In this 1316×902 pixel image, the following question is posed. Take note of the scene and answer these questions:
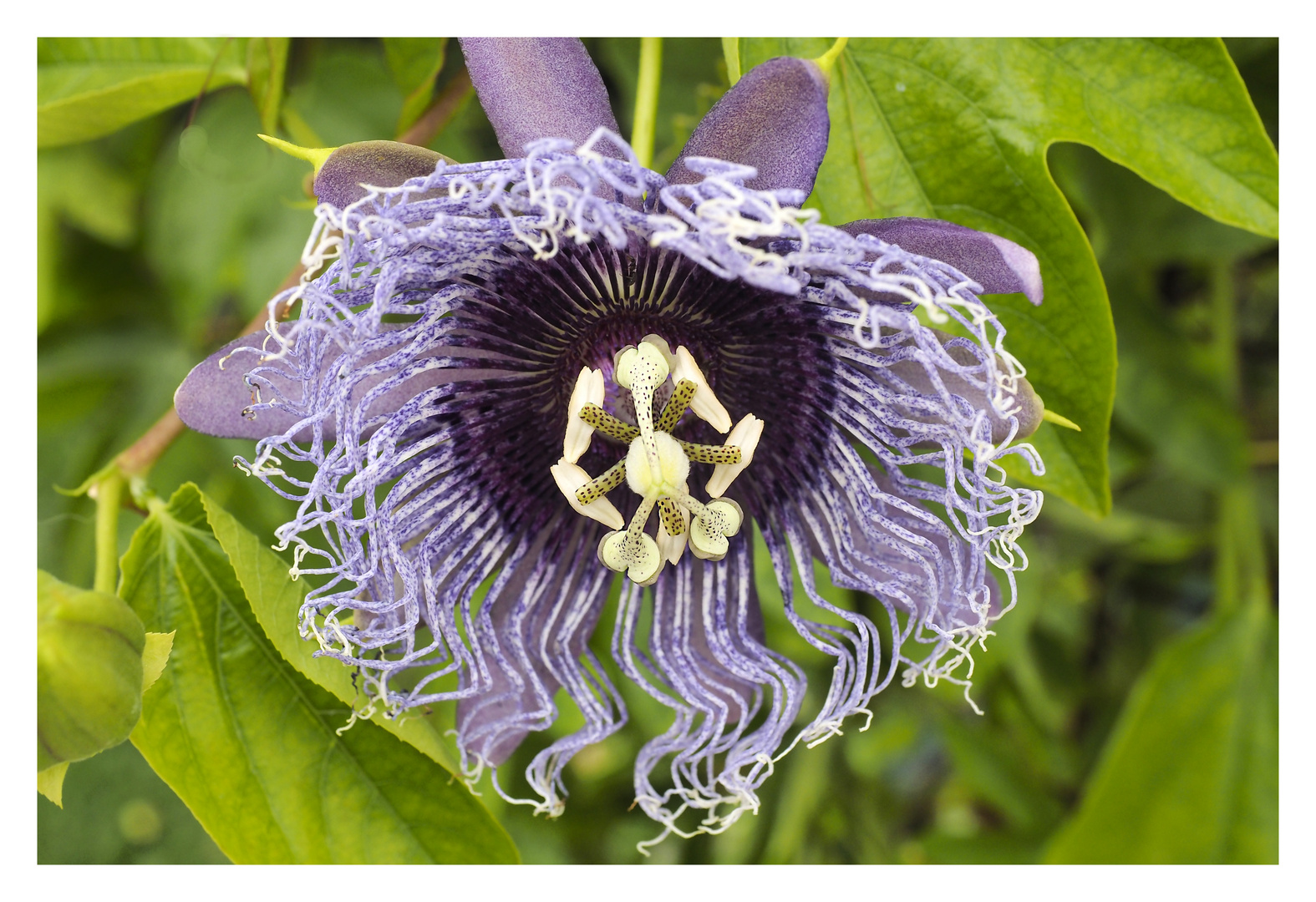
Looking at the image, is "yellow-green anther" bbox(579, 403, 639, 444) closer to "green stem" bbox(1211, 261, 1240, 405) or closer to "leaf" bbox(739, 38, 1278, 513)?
"leaf" bbox(739, 38, 1278, 513)

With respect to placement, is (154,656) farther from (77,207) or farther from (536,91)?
(77,207)

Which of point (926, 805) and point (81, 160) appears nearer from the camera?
point (81, 160)

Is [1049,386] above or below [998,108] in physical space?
below

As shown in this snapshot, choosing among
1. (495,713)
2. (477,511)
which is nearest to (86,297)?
(477,511)

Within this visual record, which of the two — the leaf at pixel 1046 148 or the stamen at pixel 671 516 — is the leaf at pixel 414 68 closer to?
the leaf at pixel 1046 148

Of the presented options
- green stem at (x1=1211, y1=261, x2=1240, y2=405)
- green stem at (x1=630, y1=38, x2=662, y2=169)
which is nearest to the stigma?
green stem at (x1=630, y1=38, x2=662, y2=169)

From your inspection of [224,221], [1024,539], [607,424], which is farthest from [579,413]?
[1024,539]

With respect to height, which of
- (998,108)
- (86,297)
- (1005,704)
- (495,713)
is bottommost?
(1005,704)
